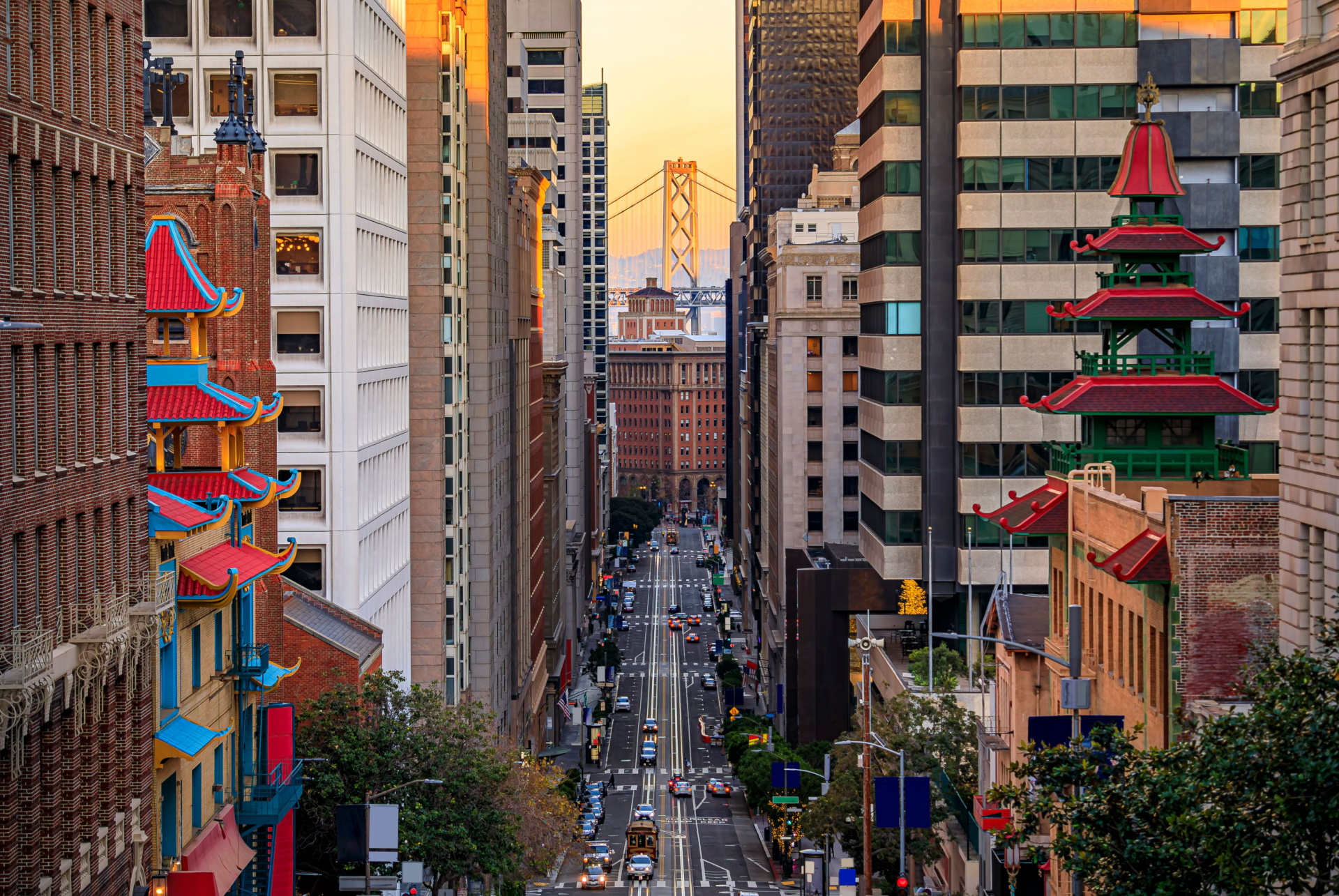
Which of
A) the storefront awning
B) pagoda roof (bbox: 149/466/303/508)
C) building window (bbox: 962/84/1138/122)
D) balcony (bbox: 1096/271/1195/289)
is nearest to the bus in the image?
building window (bbox: 962/84/1138/122)

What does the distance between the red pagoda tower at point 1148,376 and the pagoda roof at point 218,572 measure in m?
23.1

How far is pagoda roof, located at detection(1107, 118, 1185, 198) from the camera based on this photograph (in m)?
50.4

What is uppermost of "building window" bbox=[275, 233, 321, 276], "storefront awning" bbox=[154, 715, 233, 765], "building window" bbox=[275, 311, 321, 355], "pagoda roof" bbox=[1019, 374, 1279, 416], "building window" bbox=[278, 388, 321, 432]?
"building window" bbox=[275, 233, 321, 276]

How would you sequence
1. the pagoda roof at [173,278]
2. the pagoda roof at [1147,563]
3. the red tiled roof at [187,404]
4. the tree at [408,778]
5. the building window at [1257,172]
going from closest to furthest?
1. the pagoda roof at [1147,563]
2. the pagoda roof at [173,278]
3. the red tiled roof at [187,404]
4. the tree at [408,778]
5. the building window at [1257,172]

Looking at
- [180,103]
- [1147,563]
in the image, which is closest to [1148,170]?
[1147,563]

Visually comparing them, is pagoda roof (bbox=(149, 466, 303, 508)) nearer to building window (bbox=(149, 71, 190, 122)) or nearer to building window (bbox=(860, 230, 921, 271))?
building window (bbox=(149, 71, 190, 122))

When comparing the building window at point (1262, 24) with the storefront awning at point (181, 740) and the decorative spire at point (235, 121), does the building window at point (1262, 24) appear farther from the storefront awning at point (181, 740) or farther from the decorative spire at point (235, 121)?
the storefront awning at point (181, 740)

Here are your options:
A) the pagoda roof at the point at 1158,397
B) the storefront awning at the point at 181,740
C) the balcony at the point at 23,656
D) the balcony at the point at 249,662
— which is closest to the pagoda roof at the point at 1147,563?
the pagoda roof at the point at 1158,397

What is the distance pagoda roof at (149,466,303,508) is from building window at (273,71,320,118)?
22904mm

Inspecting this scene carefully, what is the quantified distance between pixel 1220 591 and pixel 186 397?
2799cm

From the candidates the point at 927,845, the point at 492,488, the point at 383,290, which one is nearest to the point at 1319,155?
the point at 927,845

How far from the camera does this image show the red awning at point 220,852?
146 ft

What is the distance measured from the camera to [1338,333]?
31.9 m

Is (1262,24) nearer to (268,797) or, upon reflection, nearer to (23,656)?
(268,797)
